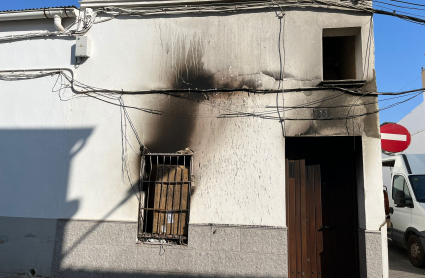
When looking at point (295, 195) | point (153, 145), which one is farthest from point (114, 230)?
point (295, 195)

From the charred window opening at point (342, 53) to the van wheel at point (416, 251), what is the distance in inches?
159

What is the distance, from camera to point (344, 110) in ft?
16.7

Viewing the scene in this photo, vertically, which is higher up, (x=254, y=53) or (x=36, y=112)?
(x=254, y=53)

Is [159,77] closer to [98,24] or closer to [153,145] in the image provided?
[153,145]

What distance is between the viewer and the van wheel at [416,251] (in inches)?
252

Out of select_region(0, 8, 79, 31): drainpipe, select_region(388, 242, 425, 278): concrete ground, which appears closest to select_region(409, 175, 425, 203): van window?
select_region(388, 242, 425, 278): concrete ground

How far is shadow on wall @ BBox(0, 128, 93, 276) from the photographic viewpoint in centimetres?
551

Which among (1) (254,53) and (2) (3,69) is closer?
(1) (254,53)

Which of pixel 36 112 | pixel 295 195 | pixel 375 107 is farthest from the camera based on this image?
pixel 36 112

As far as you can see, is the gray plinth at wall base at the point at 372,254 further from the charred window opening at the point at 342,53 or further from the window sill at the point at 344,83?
the charred window opening at the point at 342,53

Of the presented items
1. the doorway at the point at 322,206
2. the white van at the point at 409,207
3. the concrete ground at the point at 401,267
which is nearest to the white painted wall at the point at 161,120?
the doorway at the point at 322,206

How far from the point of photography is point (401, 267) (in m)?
6.54

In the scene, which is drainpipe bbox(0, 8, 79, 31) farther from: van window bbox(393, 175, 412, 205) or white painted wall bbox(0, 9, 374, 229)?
van window bbox(393, 175, 412, 205)

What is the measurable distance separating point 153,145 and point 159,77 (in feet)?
4.32
